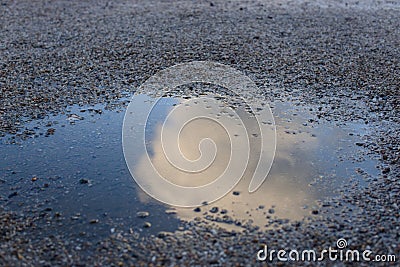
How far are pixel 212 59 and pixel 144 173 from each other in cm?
358

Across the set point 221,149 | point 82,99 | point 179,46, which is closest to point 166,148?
point 221,149

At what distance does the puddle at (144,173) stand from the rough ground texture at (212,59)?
8.1 inches

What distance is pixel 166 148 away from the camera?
5395 mm

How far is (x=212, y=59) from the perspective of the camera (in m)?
8.07

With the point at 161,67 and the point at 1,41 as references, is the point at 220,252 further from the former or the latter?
the point at 1,41

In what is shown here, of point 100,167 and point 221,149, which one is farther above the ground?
point 221,149

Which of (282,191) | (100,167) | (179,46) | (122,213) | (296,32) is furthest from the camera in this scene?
(296,32)

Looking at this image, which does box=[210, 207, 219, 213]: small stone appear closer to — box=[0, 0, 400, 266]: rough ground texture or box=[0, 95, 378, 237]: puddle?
box=[0, 95, 378, 237]: puddle

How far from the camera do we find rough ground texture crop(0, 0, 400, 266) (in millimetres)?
3885

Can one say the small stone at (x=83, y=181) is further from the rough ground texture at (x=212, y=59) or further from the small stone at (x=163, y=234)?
the small stone at (x=163, y=234)

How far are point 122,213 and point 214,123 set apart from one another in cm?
199

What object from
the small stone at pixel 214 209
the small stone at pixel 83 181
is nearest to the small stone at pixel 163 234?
the small stone at pixel 214 209

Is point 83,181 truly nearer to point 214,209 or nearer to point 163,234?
point 163,234

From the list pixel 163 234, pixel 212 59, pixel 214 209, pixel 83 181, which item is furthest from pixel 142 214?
pixel 212 59
